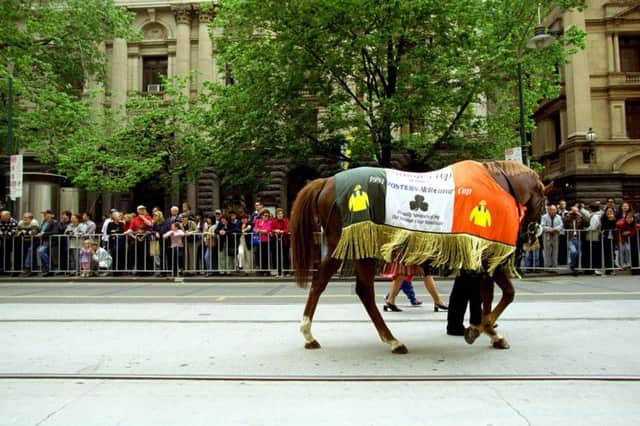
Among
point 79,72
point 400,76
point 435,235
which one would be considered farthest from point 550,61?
point 79,72

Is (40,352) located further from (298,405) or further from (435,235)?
(435,235)

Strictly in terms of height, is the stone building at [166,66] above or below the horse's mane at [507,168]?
above

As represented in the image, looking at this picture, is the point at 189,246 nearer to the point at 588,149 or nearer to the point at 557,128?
the point at 588,149

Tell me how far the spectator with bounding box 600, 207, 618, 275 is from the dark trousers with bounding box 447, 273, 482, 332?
10.3m

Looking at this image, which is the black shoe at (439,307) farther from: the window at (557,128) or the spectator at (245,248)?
the window at (557,128)

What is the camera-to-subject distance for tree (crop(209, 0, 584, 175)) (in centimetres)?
1653

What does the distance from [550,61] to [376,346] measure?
16.0 m

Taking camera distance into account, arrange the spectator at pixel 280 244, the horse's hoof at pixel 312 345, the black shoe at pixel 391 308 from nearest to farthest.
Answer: the horse's hoof at pixel 312 345, the black shoe at pixel 391 308, the spectator at pixel 280 244

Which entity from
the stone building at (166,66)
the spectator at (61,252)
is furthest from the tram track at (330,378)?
the stone building at (166,66)

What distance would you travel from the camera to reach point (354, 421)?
3.14 metres

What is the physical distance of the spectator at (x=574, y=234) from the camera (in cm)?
1407

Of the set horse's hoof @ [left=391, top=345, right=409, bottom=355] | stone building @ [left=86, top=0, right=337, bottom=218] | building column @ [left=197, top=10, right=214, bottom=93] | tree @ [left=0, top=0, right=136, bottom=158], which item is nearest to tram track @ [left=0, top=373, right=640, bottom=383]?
horse's hoof @ [left=391, top=345, right=409, bottom=355]

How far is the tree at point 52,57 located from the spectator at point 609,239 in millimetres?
21025

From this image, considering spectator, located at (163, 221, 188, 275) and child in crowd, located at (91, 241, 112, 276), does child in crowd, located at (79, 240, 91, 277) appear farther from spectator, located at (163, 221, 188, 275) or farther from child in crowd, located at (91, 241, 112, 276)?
spectator, located at (163, 221, 188, 275)
